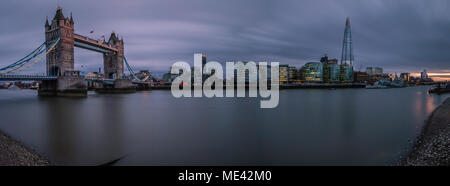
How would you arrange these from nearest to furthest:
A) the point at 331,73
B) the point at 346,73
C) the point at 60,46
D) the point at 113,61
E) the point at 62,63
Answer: the point at 62,63 → the point at 60,46 → the point at 113,61 → the point at 346,73 → the point at 331,73

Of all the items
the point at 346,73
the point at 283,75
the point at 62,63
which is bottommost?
the point at 62,63

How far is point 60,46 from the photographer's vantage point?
3631 cm

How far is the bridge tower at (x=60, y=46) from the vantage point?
→ 117 ft

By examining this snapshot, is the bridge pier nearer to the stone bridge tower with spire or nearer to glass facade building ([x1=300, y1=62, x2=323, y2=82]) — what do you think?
the stone bridge tower with spire

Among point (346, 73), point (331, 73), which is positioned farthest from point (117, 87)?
point (346, 73)

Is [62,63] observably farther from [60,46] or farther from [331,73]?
[331,73]

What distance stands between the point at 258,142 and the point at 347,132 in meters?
5.21

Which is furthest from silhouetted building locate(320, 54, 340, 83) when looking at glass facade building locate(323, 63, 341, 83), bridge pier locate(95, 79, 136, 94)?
bridge pier locate(95, 79, 136, 94)
